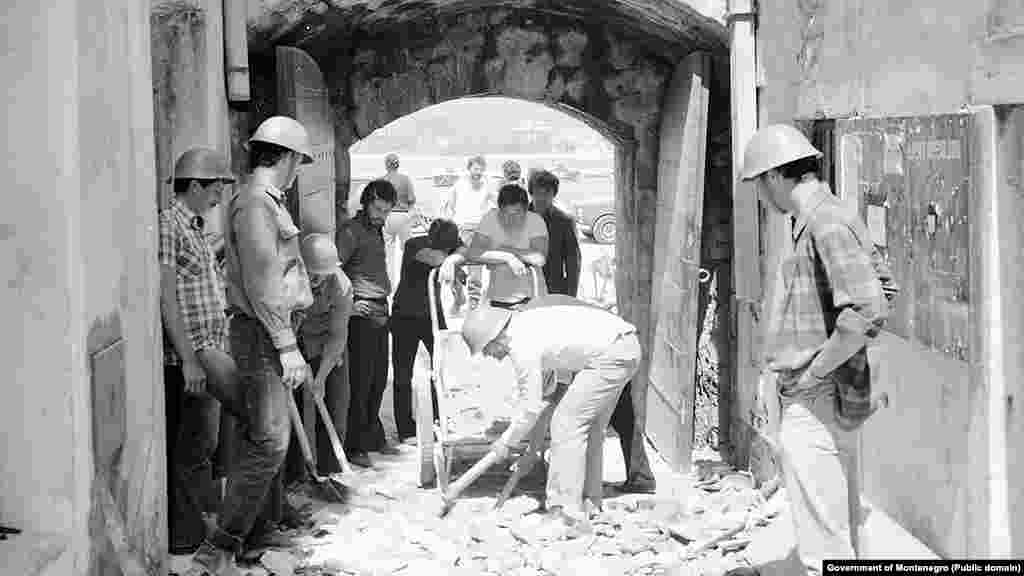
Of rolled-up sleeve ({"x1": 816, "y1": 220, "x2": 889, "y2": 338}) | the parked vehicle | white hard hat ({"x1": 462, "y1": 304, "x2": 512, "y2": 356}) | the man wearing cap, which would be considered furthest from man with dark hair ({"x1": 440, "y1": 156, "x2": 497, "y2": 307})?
rolled-up sleeve ({"x1": 816, "y1": 220, "x2": 889, "y2": 338})

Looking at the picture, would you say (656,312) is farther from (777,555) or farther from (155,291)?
(155,291)

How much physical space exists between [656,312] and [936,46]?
412 cm

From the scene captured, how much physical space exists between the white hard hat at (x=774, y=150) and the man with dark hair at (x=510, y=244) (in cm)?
319

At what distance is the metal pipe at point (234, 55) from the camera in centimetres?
779

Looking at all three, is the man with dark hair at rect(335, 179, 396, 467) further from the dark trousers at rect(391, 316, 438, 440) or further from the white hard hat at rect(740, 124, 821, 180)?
the white hard hat at rect(740, 124, 821, 180)

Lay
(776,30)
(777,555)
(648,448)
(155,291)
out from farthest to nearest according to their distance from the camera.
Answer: (648,448) → (776,30) → (777,555) → (155,291)

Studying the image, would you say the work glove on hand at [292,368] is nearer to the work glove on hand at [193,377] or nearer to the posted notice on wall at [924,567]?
the work glove on hand at [193,377]

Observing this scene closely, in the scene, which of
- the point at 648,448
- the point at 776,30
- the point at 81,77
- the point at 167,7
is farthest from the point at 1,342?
the point at 648,448

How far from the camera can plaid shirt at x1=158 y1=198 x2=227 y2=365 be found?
20.4 ft

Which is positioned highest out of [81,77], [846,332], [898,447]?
[81,77]

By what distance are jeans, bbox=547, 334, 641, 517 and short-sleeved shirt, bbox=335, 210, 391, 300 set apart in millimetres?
2249

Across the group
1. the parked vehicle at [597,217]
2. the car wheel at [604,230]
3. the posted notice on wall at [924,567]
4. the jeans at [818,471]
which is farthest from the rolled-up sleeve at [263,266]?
the car wheel at [604,230]

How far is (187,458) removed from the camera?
252 inches

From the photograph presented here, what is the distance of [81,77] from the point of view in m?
4.67
